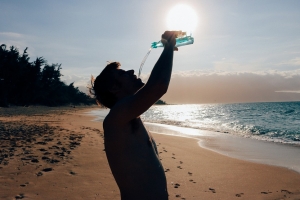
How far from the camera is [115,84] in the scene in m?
2.13

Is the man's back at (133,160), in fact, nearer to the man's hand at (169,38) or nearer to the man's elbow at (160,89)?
the man's elbow at (160,89)

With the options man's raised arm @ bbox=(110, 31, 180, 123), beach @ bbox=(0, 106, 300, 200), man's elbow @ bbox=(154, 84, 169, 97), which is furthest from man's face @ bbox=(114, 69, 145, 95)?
beach @ bbox=(0, 106, 300, 200)

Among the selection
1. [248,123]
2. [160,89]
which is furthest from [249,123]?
[160,89]

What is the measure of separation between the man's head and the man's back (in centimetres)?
28

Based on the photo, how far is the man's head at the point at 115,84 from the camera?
6.98ft

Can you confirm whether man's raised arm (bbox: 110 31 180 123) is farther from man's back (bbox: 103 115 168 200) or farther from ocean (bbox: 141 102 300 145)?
ocean (bbox: 141 102 300 145)

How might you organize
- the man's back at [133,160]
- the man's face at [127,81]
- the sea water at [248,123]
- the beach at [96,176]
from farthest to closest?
the sea water at [248,123] < the beach at [96,176] < the man's face at [127,81] < the man's back at [133,160]

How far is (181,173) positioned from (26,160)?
3.71m

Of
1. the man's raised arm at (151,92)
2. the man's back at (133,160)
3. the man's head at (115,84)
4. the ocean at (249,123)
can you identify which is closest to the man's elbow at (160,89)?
the man's raised arm at (151,92)

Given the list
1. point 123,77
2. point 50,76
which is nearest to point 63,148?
point 123,77

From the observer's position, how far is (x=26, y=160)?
22.0ft

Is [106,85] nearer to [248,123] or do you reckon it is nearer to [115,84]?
[115,84]

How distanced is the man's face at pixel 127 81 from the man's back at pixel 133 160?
0.92ft

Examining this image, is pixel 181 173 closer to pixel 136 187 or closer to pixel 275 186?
pixel 275 186
